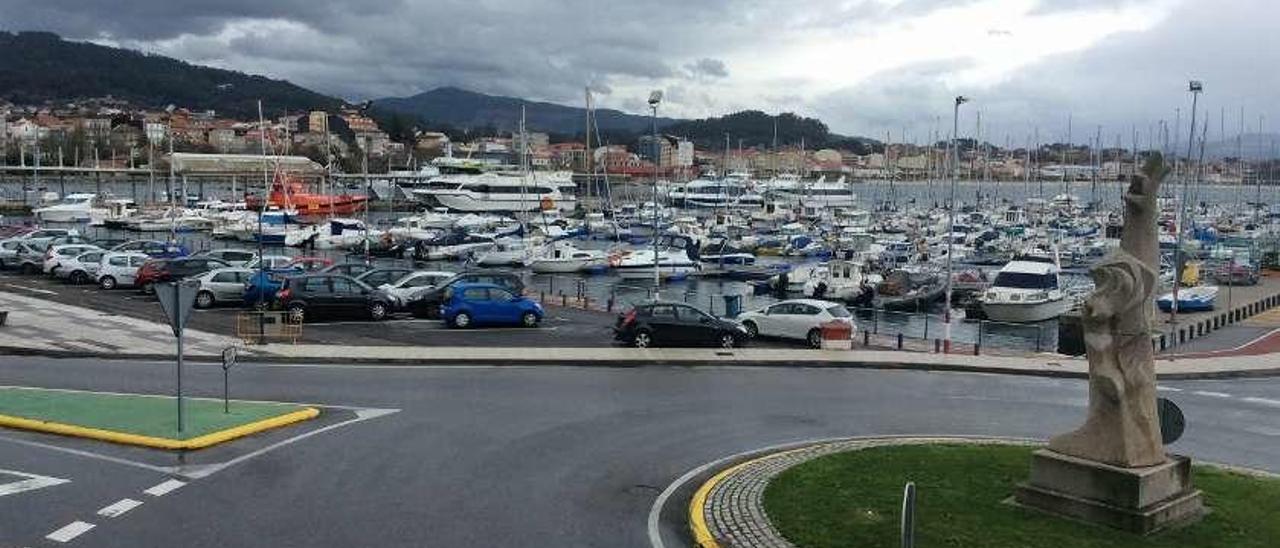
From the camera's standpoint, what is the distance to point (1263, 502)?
1380 centimetres

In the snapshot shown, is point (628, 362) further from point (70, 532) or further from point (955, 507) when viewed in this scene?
point (70, 532)

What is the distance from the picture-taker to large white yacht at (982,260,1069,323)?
166 ft

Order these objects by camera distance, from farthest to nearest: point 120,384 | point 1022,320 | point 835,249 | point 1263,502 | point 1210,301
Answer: point 835,249 < point 1210,301 < point 1022,320 < point 120,384 < point 1263,502

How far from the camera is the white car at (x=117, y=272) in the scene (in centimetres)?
4094

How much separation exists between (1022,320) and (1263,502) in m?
38.2

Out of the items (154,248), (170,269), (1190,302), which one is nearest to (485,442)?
(170,269)

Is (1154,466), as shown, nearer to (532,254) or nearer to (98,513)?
(98,513)

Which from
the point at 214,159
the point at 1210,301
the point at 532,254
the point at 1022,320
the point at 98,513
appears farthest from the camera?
the point at 214,159

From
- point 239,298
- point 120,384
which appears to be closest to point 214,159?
point 239,298

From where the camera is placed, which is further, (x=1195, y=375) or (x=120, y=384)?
(x=1195, y=375)

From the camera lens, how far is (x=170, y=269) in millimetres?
40156

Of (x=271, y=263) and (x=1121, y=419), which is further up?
(x=1121, y=419)

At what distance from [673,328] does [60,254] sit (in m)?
28.9

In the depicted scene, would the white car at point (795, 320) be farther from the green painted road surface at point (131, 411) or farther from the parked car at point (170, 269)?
the parked car at point (170, 269)
